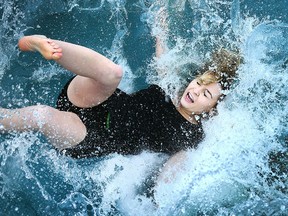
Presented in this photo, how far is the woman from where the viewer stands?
244 cm

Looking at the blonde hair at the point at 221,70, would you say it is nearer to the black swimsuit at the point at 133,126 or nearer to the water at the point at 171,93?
the water at the point at 171,93

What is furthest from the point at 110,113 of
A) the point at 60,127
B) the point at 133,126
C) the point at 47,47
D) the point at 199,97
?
the point at 47,47

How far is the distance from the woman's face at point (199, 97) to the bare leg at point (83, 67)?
0.50 meters

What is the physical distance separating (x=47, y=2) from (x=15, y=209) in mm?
1859

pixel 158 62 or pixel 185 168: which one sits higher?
pixel 158 62

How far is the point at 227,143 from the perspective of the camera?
3039 mm

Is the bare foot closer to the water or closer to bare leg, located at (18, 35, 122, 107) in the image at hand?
bare leg, located at (18, 35, 122, 107)

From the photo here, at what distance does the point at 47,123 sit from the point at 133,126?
494mm

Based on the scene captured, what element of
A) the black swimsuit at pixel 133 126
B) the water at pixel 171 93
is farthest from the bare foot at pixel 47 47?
the water at pixel 171 93

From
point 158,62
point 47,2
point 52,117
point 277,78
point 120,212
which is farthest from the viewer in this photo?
point 47,2

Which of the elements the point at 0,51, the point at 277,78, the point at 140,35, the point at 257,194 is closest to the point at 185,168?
the point at 257,194


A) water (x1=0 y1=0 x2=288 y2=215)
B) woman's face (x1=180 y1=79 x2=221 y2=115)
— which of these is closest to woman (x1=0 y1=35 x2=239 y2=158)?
woman's face (x1=180 y1=79 x2=221 y2=115)

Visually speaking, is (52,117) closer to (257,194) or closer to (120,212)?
(120,212)

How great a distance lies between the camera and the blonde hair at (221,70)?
113 inches
